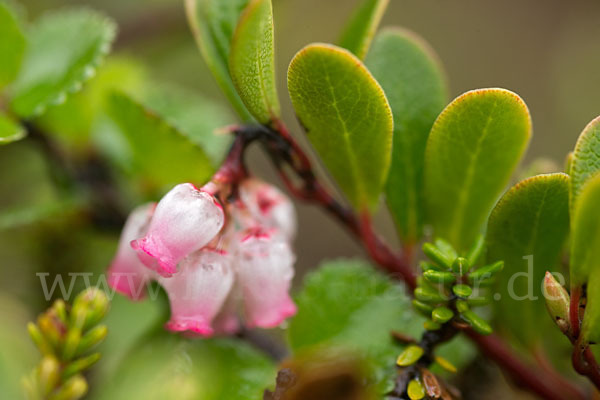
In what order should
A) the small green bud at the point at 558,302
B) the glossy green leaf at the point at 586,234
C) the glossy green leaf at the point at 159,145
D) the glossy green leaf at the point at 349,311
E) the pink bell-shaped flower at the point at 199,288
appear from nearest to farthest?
the glossy green leaf at the point at 586,234 → the small green bud at the point at 558,302 → the pink bell-shaped flower at the point at 199,288 → the glossy green leaf at the point at 349,311 → the glossy green leaf at the point at 159,145

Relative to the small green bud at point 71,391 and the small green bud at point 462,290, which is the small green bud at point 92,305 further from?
the small green bud at point 462,290

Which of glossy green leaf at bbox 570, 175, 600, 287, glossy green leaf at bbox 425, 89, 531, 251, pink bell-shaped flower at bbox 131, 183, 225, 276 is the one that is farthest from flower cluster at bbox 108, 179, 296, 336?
glossy green leaf at bbox 570, 175, 600, 287

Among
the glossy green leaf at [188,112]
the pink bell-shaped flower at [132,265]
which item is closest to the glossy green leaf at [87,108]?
the glossy green leaf at [188,112]

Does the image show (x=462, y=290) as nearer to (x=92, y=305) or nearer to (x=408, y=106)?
(x=408, y=106)

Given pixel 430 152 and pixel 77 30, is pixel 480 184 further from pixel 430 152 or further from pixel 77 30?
pixel 77 30

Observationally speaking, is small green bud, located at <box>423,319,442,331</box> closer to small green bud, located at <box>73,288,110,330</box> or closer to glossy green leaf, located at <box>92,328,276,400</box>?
glossy green leaf, located at <box>92,328,276,400</box>

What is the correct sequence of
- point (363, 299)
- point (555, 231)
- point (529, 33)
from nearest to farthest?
point (555, 231)
point (363, 299)
point (529, 33)

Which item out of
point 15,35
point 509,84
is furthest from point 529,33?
point 15,35
